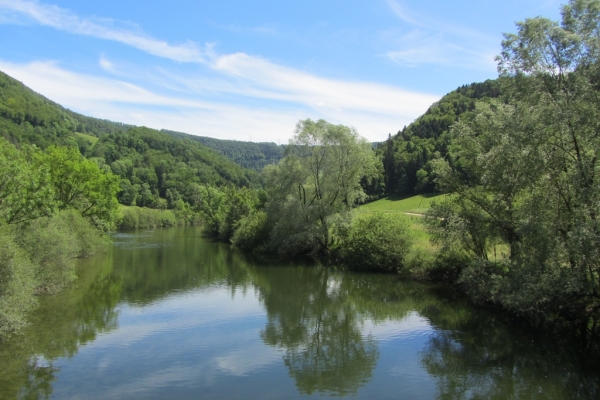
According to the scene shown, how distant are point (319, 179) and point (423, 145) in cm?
5318

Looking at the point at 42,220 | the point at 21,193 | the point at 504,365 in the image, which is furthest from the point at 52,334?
the point at 504,365

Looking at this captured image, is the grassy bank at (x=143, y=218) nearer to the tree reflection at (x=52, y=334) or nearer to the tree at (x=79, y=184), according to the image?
the tree at (x=79, y=184)

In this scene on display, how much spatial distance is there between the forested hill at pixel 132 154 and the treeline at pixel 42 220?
7193 centimetres

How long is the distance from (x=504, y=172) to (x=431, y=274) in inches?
497

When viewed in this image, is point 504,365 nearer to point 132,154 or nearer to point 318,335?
point 318,335

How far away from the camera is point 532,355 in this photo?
1691 centimetres

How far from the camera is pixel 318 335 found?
20.2 meters

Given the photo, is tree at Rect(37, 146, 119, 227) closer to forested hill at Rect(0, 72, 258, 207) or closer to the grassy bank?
the grassy bank

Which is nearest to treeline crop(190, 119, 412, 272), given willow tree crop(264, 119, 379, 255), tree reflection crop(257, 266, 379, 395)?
willow tree crop(264, 119, 379, 255)

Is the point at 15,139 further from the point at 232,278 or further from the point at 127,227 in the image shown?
the point at 232,278

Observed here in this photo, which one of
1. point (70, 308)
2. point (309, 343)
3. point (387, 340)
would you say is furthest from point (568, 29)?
point (70, 308)

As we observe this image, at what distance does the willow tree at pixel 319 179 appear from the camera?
41.5m

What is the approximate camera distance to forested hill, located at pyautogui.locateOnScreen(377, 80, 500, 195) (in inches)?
3263

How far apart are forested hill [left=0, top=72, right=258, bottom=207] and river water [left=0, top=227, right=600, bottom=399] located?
95.4 m
